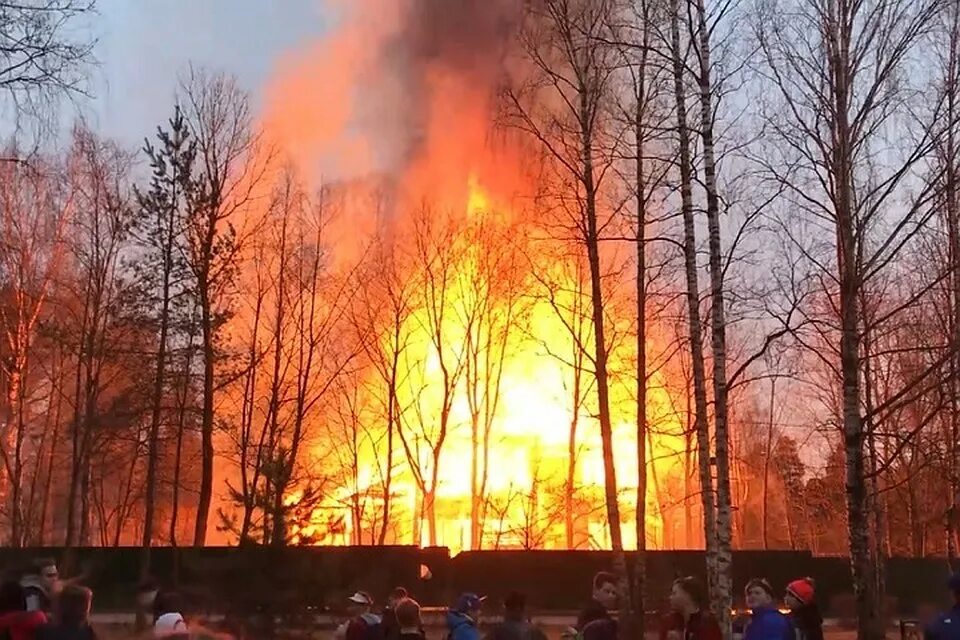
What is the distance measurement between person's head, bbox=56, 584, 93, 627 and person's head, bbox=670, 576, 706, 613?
3943mm

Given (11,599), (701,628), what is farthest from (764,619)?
(11,599)

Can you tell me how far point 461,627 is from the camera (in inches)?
292

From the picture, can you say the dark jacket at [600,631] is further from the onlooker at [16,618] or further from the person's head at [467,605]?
the onlooker at [16,618]

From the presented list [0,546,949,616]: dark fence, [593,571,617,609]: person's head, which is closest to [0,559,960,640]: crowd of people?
[593,571,617,609]: person's head

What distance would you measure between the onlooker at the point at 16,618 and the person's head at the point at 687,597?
14.0 feet

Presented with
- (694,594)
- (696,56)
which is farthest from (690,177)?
(694,594)

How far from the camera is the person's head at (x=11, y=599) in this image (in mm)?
6547

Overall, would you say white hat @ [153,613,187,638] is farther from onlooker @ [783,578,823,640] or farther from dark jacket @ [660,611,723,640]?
onlooker @ [783,578,823,640]

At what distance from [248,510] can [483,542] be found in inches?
801

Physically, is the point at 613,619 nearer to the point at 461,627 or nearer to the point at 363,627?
the point at 461,627

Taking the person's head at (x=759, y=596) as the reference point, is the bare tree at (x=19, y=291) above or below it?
above

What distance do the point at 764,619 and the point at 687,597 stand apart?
552 mm

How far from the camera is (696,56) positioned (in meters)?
14.3

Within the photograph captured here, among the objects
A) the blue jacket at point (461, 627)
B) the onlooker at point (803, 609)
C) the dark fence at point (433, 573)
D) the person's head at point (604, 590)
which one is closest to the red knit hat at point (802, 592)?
the onlooker at point (803, 609)
